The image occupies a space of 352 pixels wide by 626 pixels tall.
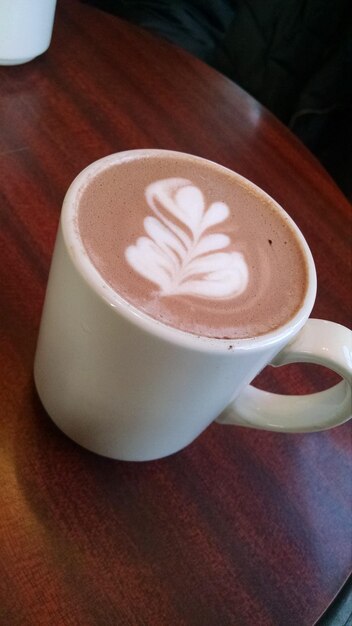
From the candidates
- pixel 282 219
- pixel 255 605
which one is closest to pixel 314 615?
pixel 255 605

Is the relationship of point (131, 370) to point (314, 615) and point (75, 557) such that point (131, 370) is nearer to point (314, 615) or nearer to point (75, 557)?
point (75, 557)

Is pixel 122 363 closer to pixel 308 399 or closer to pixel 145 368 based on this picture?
pixel 145 368

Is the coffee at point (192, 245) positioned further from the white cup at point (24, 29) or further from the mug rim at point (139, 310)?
the white cup at point (24, 29)

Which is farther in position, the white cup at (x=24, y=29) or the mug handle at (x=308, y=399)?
the white cup at (x=24, y=29)

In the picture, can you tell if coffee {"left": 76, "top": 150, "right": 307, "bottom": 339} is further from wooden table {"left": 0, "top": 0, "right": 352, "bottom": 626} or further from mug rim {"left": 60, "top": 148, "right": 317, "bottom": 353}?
wooden table {"left": 0, "top": 0, "right": 352, "bottom": 626}

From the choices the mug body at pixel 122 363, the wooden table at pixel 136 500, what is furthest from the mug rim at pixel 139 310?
the wooden table at pixel 136 500

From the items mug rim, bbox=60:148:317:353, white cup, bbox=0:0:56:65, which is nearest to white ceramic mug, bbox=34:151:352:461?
mug rim, bbox=60:148:317:353

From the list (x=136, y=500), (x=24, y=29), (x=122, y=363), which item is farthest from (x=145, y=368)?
(x=24, y=29)

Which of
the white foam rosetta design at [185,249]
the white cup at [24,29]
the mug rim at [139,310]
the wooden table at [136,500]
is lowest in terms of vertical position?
the wooden table at [136,500]
